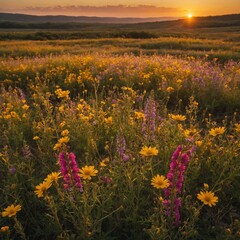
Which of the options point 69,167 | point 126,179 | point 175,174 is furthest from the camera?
point 126,179

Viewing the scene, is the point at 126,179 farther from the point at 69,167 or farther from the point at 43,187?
the point at 43,187

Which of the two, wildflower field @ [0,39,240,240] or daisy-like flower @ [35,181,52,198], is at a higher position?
daisy-like flower @ [35,181,52,198]

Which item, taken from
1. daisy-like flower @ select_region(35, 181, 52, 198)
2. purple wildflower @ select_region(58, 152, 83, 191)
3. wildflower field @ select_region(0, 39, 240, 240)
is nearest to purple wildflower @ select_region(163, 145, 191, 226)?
wildflower field @ select_region(0, 39, 240, 240)

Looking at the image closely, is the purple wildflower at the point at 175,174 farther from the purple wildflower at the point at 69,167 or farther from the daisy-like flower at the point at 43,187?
the daisy-like flower at the point at 43,187

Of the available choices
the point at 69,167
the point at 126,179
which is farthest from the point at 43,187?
the point at 126,179

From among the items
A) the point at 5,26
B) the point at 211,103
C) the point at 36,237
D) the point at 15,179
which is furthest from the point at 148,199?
the point at 5,26

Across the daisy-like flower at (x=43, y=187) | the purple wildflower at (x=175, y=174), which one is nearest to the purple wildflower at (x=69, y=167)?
the daisy-like flower at (x=43, y=187)

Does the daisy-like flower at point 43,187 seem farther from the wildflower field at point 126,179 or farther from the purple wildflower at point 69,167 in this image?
the purple wildflower at point 69,167

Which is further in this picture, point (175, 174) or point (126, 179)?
point (126, 179)

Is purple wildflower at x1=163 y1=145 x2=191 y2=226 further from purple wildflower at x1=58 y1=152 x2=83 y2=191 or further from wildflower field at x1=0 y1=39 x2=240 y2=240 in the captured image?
purple wildflower at x1=58 y1=152 x2=83 y2=191

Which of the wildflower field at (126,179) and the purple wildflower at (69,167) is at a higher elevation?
the purple wildflower at (69,167)

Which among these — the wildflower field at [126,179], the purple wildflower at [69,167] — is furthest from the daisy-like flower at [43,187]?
the purple wildflower at [69,167]

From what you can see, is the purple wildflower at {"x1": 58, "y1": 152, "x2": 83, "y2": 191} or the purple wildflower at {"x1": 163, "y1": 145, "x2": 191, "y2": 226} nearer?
the purple wildflower at {"x1": 163, "y1": 145, "x2": 191, "y2": 226}

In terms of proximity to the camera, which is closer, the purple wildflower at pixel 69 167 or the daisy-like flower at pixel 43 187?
the daisy-like flower at pixel 43 187
